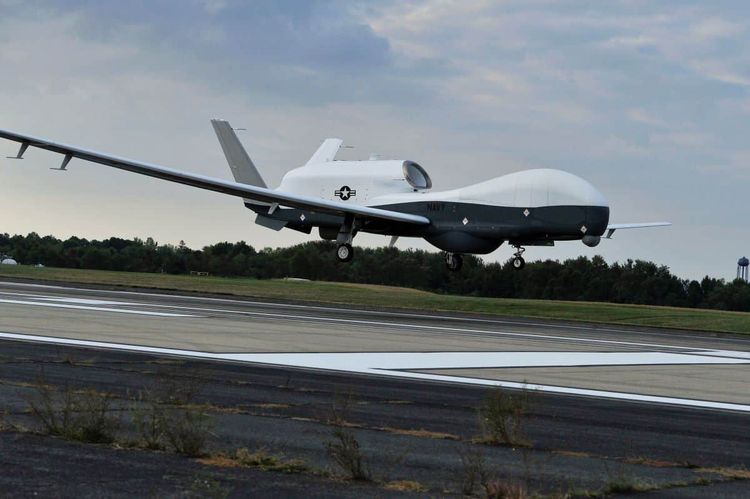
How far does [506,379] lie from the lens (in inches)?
734

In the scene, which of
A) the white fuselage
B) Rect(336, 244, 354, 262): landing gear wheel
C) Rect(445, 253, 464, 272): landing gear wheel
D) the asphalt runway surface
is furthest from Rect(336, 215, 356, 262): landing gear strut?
the asphalt runway surface

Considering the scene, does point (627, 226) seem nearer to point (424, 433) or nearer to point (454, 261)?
point (454, 261)

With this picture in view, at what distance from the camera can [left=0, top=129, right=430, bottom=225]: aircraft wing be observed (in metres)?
44.5

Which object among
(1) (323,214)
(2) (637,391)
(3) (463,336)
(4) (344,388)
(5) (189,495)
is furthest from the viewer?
(1) (323,214)

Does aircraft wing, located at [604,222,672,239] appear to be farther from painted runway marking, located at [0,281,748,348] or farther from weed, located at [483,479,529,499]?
weed, located at [483,479,529,499]

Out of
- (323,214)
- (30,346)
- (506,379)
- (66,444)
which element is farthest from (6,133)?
(66,444)

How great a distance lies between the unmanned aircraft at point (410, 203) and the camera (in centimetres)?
4203

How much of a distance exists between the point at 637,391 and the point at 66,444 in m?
10.4

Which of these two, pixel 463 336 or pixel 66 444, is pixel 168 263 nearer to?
pixel 463 336

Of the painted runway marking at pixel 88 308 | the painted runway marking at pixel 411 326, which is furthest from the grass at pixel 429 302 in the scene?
the painted runway marking at pixel 88 308

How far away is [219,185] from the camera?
156 feet

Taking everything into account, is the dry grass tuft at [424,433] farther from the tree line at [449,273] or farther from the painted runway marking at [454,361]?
the tree line at [449,273]

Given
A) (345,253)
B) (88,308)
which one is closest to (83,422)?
(88,308)

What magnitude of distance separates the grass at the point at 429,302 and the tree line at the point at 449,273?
3682cm
